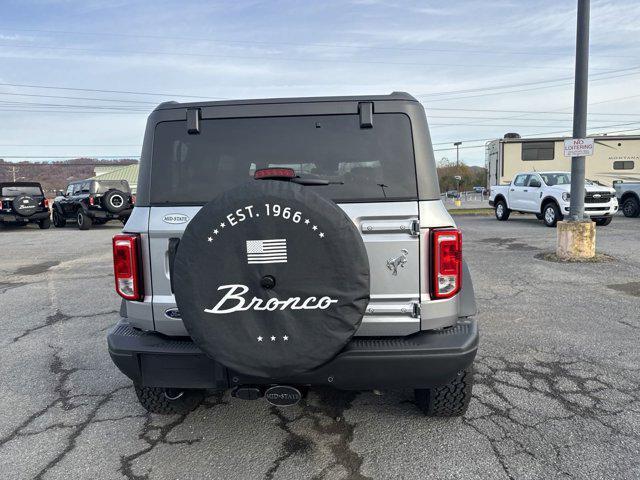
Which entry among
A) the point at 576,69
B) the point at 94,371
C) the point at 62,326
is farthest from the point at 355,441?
the point at 576,69

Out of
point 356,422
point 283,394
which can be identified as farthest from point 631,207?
point 283,394

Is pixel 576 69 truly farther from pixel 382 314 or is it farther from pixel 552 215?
pixel 382 314

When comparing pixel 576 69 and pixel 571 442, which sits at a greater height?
pixel 576 69

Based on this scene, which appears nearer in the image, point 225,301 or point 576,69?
point 225,301

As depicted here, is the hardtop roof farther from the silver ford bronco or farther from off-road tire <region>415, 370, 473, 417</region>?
off-road tire <region>415, 370, 473, 417</region>

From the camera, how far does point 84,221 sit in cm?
1794

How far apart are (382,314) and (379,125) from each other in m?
1.09

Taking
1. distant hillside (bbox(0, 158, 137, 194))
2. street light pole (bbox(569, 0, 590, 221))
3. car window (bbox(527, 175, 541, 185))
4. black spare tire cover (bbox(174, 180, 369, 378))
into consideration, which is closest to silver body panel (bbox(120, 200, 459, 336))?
black spare tire cover (bbox(174, 180, 369, 378))

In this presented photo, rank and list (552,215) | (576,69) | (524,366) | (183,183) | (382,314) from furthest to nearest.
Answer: (552,215) → (576,69) → (524,366) → (183,183) → (382,314)

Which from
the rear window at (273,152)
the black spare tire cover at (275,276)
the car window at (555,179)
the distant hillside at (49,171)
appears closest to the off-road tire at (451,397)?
the black spare tire cover at (275,276)

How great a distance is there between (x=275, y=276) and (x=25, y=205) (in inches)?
756

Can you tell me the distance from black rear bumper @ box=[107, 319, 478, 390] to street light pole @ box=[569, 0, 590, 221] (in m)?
7.50

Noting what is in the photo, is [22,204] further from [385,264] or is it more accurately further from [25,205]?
[385,264]

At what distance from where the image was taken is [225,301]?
229cm
